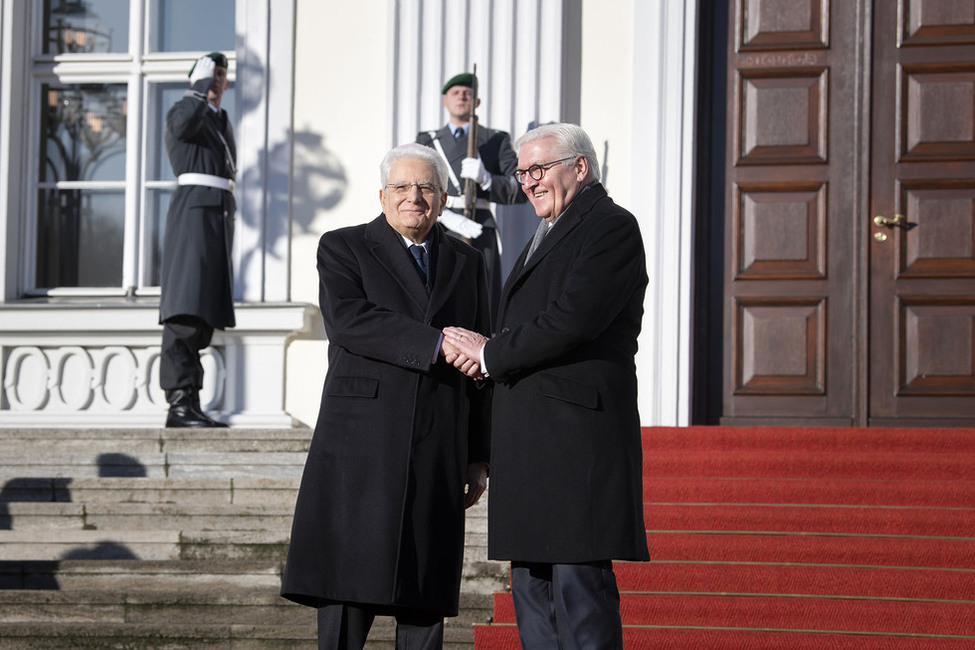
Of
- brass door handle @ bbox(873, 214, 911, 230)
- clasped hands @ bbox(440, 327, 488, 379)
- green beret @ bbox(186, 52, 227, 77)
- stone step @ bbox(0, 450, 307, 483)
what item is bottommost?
stone step @ bbox(0, 450, 307, 483)

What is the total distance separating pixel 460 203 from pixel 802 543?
7.37 ft

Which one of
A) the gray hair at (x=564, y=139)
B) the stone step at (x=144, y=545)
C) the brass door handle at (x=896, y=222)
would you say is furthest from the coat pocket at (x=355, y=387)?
the brass door handle at (x=896, y=222)

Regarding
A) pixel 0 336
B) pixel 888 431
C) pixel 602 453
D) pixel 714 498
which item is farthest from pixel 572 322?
pixel 0 336

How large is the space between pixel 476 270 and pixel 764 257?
3182 mm

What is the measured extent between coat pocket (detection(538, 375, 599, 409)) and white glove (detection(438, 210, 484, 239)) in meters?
2.57

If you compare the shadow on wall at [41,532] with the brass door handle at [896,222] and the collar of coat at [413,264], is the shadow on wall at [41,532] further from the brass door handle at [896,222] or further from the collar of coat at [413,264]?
the brass door handle at [896,222]

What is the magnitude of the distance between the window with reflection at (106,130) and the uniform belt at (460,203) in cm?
169

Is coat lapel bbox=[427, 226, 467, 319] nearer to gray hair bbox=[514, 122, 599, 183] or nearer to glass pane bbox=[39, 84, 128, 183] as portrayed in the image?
gray hair bbox=[514, 122, 599, 183]

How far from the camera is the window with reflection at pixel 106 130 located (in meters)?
6.98

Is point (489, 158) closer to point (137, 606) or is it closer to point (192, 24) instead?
point (192, 24)

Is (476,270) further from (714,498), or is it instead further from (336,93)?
A: (336,93)

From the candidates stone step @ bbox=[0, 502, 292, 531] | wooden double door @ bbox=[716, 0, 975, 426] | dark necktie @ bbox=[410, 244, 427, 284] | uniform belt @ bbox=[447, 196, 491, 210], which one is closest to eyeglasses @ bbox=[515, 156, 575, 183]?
dark necktie @ bbox=[410, 244, 427, 284]

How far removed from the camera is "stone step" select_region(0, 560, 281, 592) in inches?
180

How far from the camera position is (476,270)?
3.60 m
